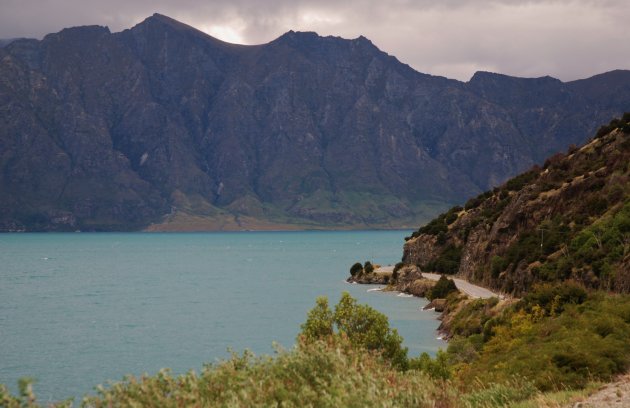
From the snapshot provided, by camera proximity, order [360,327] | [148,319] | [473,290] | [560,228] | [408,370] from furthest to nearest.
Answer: [148,319] < [473,290] < [560,228] < [360,327] < [408,370]

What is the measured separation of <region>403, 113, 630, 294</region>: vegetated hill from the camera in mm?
64438

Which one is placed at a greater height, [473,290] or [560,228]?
[560,228]

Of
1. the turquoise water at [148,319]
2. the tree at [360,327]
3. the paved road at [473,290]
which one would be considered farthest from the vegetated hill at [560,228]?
the tree at [360,327]

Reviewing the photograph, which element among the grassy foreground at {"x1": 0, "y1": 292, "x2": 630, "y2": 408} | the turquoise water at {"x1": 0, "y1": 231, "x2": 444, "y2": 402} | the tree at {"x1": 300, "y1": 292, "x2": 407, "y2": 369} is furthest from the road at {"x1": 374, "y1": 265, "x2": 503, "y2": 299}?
the tree at {"x1": 300, "y1": 292, "x2": 407, "y2": 369}

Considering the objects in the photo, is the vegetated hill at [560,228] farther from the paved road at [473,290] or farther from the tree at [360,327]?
the tree at [360,327]

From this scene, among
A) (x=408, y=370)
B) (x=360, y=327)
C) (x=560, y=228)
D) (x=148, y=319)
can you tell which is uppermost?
(x=560, y=228)

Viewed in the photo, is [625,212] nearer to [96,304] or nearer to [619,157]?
[619,157]

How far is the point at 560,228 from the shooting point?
265 feet

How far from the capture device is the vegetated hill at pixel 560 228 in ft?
211

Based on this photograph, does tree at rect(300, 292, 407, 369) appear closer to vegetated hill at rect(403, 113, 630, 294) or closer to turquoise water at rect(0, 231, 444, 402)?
turquoise water at rect(0, 231, 444, 402)

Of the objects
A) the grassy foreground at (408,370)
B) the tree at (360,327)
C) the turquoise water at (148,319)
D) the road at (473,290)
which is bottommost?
the turquoise water at (148,319)

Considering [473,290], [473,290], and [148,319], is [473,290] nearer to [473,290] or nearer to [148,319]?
[473,290]

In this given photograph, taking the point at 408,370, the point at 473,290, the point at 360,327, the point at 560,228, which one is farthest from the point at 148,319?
the point at 408,370

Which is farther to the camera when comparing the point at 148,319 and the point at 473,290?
the point at 148,319
